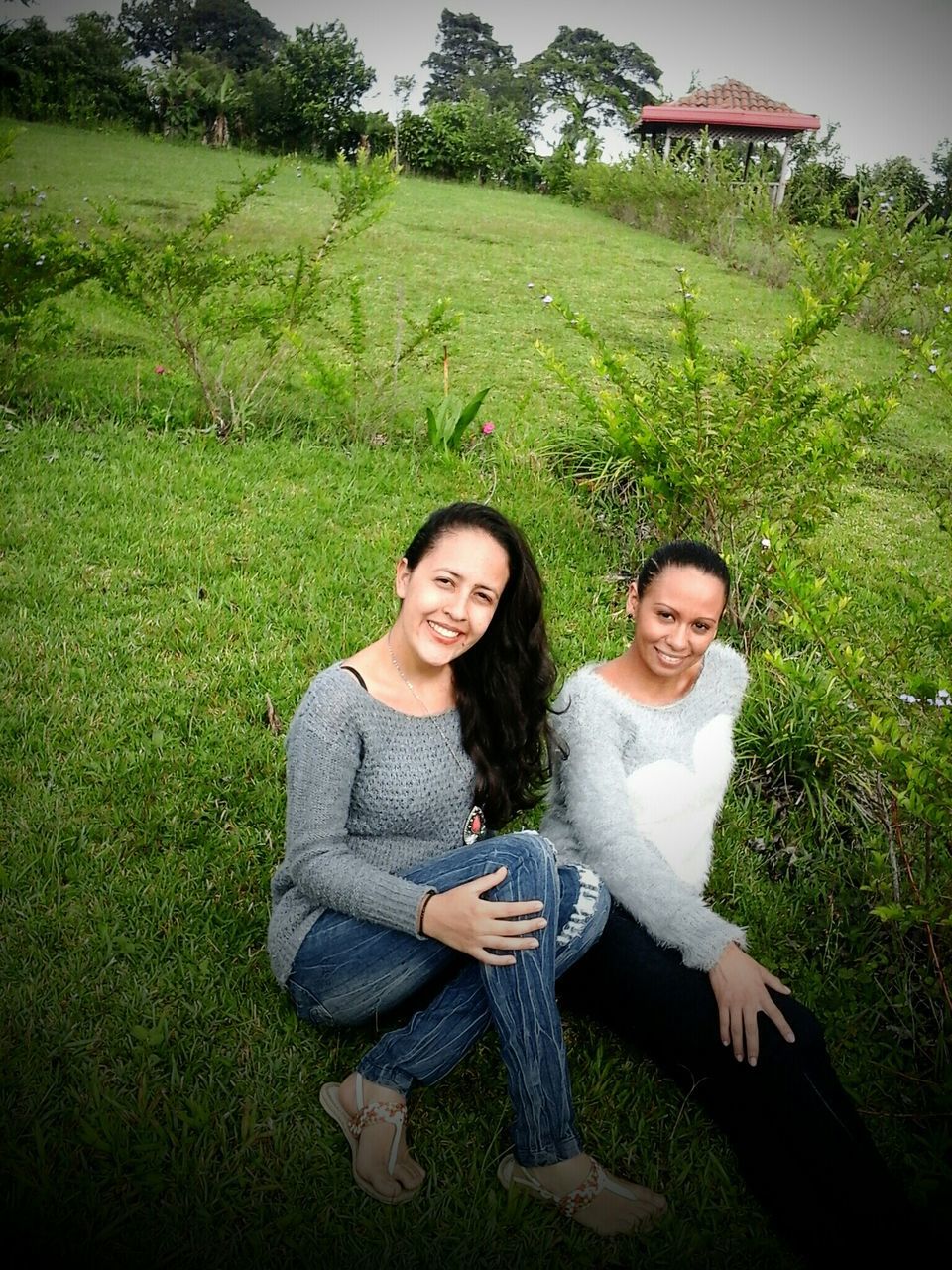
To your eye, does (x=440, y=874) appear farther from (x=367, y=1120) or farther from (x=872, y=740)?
(x=872, y=740)

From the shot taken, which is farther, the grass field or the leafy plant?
the leafy plant

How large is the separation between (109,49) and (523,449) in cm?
269

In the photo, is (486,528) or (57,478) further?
(57,478)

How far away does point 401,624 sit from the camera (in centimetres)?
175

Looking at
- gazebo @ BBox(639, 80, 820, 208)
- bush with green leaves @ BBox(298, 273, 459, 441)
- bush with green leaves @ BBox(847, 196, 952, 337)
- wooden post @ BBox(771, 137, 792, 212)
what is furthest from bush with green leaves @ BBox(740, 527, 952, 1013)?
gazebo @ BBox(639, 80, 820, 208)

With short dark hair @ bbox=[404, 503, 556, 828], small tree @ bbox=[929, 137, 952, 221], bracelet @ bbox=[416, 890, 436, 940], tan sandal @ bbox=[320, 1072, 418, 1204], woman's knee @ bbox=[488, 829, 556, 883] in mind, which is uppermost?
small tree @ bbox=[929, 137, 952, 221]

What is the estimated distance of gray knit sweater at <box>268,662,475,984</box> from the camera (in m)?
1.56

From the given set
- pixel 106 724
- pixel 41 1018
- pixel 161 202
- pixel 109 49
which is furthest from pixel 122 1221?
pixel 161 202

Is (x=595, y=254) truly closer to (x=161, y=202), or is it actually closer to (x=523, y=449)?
(x=161, y=202)

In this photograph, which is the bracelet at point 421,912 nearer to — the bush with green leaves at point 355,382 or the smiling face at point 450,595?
the smiling face at point 450,595

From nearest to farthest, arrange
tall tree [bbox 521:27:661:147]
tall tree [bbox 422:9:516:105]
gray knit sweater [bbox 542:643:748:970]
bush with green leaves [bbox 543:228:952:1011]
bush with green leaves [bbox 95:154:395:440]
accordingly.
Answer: gray knit sweater [bbox 542:643:748:970] < bush with green leaves [bbox 543:228:952:1011] < bush with green leaves [bbox 95:154:395:440] < tall tree [bbox 422:9:516:105] < tall tree [bbox 521:27:661:147]

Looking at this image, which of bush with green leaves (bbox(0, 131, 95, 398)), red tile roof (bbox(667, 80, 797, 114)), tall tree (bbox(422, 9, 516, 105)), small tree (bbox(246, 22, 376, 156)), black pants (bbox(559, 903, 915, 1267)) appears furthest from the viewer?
red tile roof (bbox(667, 80, 797, 114))

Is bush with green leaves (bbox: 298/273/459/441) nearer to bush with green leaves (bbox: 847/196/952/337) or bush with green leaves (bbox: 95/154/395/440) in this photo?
bush with green leaves (bbox: 95/154/395/440)

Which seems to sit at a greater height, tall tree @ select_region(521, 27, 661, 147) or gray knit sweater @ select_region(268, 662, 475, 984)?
tall tree @ select_region(521, 27, 661, 147)
